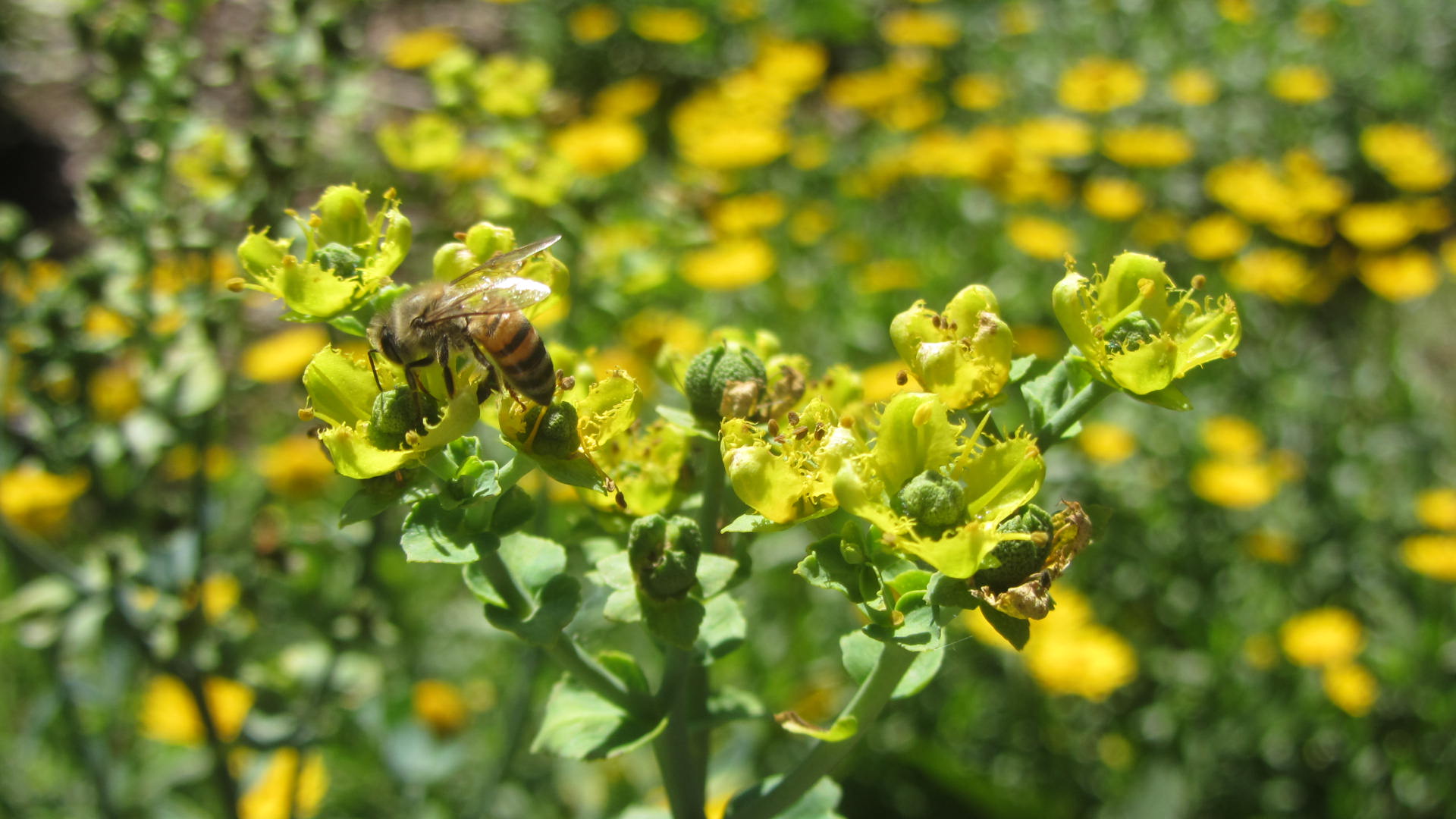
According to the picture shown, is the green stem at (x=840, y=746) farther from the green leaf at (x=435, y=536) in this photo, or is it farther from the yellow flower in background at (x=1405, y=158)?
the yellow flower in background at (x=1405, y=158)

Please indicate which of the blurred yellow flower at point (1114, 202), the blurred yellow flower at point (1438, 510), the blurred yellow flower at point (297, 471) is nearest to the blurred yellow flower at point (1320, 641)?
the blurred yellow flower at point (1438, 510)

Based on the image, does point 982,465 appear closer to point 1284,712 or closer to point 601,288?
point 601,288

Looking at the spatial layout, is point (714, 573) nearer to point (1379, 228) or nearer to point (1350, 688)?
point (1350, 688)

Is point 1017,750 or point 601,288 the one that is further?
point 1017,750

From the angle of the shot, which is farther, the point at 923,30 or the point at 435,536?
the point at 923,30

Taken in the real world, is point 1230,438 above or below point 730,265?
below

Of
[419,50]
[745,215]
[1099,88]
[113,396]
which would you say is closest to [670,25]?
[419,50]

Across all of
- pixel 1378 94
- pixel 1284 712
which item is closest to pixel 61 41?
pixel 1284 712

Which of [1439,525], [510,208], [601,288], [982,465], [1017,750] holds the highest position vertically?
[982,465]
